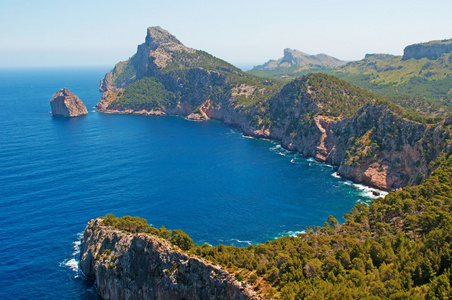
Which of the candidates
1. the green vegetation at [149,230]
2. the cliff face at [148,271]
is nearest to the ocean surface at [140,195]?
the cliff face at [148,271]

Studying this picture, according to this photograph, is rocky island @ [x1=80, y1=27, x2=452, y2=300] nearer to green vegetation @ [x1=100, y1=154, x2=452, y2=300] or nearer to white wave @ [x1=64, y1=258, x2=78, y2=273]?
green vegetation @ [x1=100, y1=154, x2=452, y2=300]

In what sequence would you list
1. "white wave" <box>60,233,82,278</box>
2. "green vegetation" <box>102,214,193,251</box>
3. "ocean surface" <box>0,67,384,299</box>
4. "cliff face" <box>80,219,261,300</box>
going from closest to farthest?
1. "cliff face" <box>80,219,261,300</box>
2. "green vegetation" <box>102,214,193,251</box>
3. "white wave" <box>60,233,82,278</box>
4. "ocean surface" <box>0,67,384,299</box>

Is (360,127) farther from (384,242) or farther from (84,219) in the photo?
(84,219)

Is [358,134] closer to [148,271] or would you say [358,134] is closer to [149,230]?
[149,230]

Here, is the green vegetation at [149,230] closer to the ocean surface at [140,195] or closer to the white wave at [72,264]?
the white wave at [72,264]

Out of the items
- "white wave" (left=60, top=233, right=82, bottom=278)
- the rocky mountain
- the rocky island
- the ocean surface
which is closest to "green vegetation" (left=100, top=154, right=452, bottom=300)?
the rocky island

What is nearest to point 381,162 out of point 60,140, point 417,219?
point 417,219
